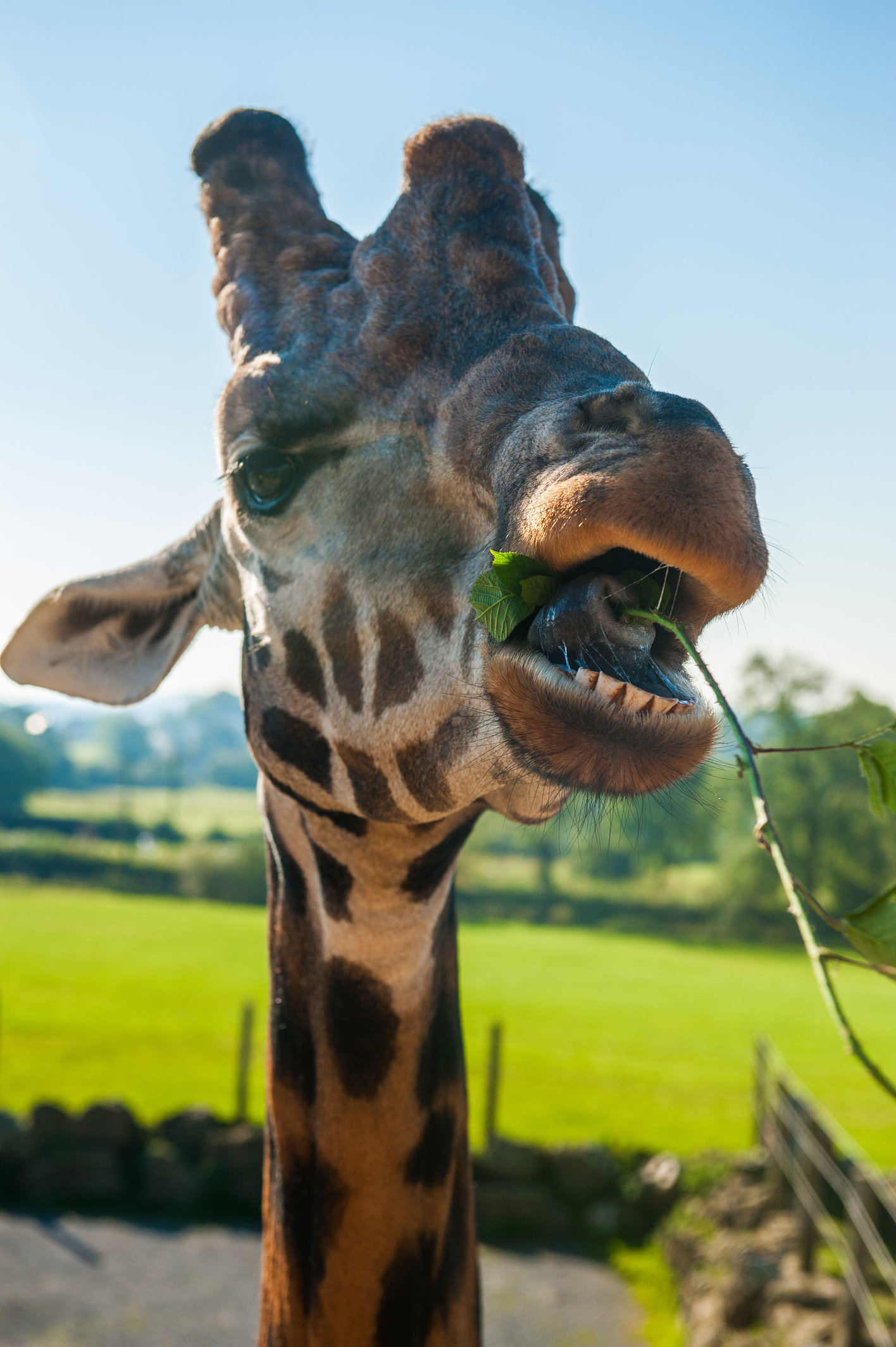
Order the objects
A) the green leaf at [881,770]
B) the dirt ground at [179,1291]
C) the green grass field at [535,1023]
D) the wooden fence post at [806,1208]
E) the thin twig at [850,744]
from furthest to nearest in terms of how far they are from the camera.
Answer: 1. the green grass field at [535,1023]
2. the dirt ground at [179,1291]
3. the wooden fence post at [806,1208]
4. the green leaf at [881,770]
5. the thin twig at [850,744]

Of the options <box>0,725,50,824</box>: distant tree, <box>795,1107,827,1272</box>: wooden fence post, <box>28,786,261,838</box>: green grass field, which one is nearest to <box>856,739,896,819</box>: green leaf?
<box>795,1107,827,1272</box>: wooden fence post

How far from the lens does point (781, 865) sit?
1727 millimetres

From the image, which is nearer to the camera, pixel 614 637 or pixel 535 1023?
pixel 614 637

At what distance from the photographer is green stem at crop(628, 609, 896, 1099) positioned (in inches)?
57.1

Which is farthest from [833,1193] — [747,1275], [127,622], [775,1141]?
[127,622]

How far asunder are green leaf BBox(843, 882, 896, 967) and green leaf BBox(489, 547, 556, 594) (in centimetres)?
86

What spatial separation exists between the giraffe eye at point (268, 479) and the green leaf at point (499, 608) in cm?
101

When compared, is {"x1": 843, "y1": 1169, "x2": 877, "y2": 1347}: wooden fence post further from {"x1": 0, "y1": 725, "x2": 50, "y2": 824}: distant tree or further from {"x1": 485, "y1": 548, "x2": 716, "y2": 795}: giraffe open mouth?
{"x1": 0, "y1": 725, "x2": 50, "y2": 824}: distant tree

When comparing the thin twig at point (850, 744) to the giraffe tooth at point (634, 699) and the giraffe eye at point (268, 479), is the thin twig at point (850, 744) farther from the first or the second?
the giraffe eye at point (268, 479)

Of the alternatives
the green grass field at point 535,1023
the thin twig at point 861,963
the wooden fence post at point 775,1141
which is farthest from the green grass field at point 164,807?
the thin twig at point 861,963

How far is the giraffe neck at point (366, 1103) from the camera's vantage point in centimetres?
285

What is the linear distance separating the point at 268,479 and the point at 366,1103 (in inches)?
76.6

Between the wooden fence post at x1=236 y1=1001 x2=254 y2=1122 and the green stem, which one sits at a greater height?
the green stem

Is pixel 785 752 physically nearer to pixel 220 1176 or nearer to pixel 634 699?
pixel 634 699
